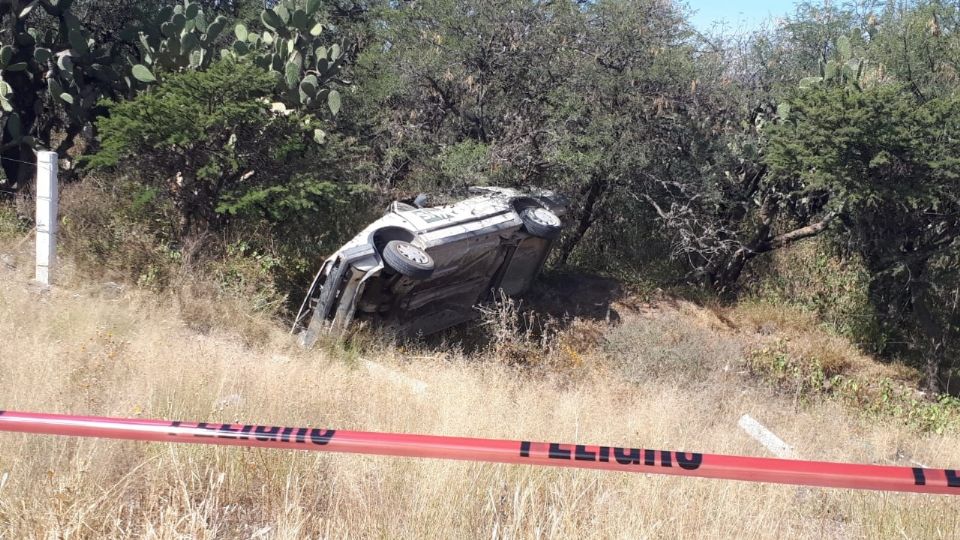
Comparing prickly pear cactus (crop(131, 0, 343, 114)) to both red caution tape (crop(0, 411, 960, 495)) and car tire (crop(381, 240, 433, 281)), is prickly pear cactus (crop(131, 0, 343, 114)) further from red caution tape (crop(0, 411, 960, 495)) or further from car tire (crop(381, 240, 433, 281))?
red caution tape (crop(0, 411, 960, 495))

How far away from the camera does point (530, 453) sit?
3.00 m

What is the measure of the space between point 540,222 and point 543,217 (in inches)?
7.8

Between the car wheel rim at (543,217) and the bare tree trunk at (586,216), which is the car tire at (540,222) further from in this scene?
the bare tree trunk at (586,216)

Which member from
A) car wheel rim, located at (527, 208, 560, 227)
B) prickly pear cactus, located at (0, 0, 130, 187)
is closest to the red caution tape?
car wheel rim, located at (527, 208, 560, 227)

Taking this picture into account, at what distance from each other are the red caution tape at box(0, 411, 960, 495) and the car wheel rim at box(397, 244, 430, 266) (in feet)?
20.0

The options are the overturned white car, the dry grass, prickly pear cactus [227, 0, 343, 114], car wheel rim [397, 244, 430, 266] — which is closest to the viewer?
the dry grass

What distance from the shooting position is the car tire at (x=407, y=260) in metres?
9.20

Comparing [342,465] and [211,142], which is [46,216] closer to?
[211,142]

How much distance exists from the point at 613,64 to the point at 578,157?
1891mm

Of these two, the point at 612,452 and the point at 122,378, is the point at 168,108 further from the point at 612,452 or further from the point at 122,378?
the point at 612,452

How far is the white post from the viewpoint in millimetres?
8945

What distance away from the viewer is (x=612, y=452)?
3.09m

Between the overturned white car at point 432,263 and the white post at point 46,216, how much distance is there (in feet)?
9.00

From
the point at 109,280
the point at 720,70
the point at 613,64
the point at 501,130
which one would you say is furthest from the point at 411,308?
the point at 720,70
